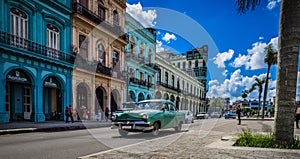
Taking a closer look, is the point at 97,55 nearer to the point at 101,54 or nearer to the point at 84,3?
the point at 101,54

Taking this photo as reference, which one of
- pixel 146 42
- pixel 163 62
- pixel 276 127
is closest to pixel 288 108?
pixel 276 127

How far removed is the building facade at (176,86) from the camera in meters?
41.8

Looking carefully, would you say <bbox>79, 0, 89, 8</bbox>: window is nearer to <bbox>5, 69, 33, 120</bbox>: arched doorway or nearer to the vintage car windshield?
<bbox>5, 69, 33, 120</bbox>: arched doorway

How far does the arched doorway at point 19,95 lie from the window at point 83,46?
251 inches

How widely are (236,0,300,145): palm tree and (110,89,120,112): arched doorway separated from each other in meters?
24.0

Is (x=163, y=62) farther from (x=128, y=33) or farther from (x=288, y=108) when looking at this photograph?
(x=288, y=108)

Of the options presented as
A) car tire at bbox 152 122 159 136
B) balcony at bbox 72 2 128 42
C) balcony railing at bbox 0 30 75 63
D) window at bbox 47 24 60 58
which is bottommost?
car tire at bbox 152 122 159 136

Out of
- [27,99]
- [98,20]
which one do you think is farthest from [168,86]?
[27,99]

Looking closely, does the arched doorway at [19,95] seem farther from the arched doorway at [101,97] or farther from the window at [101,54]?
the window at [101,54]

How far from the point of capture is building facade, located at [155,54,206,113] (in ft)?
137

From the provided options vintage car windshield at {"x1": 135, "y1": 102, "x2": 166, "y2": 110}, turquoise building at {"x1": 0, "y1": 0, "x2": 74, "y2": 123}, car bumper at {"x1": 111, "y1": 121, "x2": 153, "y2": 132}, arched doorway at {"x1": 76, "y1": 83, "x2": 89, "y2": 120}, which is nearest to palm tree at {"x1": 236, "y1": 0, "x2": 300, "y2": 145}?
car bumper at {"x1": 111, "y1": 121, "x2": 153, "y2": 132}

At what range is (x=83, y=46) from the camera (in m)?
24.1

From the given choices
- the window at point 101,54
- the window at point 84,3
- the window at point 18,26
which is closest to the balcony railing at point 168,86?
the window at point 101,54

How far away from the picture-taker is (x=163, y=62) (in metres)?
41.6
